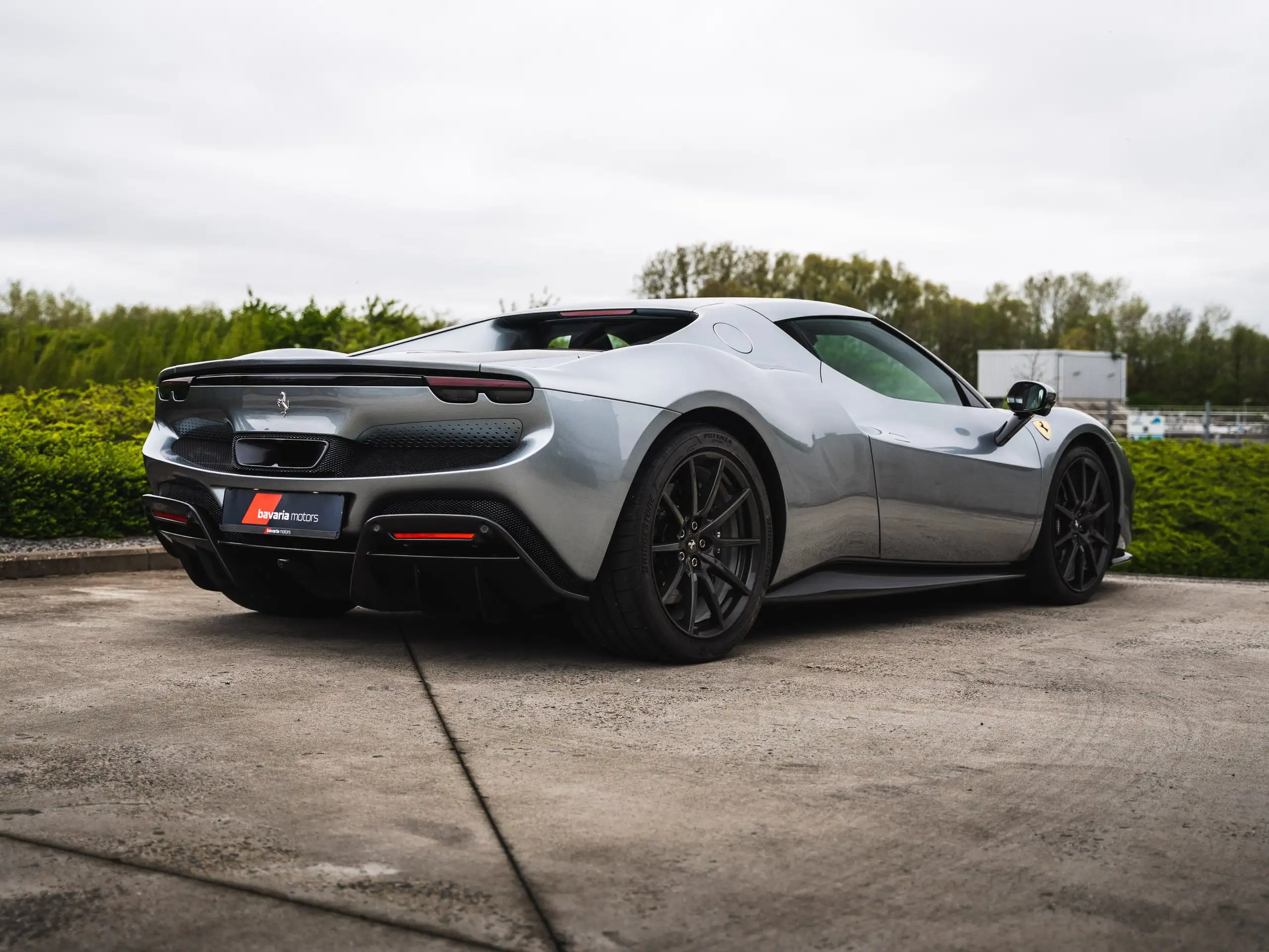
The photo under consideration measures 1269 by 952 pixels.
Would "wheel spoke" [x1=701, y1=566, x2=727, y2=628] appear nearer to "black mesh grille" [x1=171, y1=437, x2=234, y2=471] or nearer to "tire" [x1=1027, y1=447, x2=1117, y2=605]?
"black mesh grille" [x1=171, y1=437, x2=234, y2=471]

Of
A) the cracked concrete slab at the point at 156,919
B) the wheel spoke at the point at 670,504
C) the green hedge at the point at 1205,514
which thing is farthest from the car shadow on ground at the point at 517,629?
the green hedge at the point at 1205,514

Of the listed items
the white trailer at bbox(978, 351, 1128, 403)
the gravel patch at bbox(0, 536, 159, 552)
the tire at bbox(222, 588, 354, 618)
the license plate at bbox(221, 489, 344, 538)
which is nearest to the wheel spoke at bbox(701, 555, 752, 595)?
the license plate at bbox(221, 489, 344, 538)

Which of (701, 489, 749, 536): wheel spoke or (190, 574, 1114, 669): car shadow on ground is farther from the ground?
(701, 489, 749, 536): wheel spoke

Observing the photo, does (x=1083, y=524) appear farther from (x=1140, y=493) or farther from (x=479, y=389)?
(x=479, y=389)

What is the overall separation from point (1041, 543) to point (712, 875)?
4.34 m

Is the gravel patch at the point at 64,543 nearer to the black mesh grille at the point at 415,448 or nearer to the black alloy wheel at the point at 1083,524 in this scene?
the black mesh grille at the point at 415,448

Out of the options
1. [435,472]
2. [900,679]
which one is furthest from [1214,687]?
[435,472]

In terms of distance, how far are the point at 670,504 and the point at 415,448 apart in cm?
82

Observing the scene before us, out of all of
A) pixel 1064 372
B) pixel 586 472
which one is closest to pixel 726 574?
pixel 586 472

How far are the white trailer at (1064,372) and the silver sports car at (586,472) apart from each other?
149 feet

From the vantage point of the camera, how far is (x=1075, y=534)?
6570mm

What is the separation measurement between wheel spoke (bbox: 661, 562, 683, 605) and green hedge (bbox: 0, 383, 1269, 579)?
485 centimetres

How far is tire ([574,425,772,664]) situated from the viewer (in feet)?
14.0

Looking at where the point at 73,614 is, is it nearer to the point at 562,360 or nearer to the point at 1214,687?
the point at 562,360
